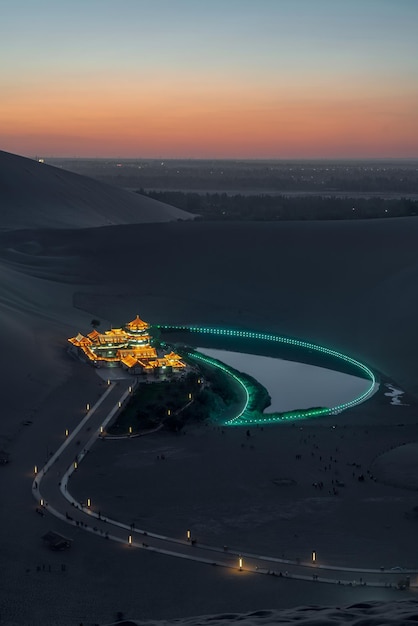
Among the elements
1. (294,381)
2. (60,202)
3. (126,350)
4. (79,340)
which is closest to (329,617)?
(294,381)

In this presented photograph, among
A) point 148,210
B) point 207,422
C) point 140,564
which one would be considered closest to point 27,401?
point 207,422

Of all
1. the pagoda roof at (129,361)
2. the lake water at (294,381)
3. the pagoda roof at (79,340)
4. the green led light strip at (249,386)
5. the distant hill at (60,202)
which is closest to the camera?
the green led light strip at (249,386)

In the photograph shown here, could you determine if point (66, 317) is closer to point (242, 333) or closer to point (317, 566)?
point (242, 333)

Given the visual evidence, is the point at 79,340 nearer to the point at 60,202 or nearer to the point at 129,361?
the point at 129,361

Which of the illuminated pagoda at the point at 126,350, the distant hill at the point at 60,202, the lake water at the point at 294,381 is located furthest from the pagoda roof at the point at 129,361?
the distant hill at the point at 60,202

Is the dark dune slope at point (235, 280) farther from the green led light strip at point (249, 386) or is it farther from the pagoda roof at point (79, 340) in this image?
the green led light strip at point (249, 386)
